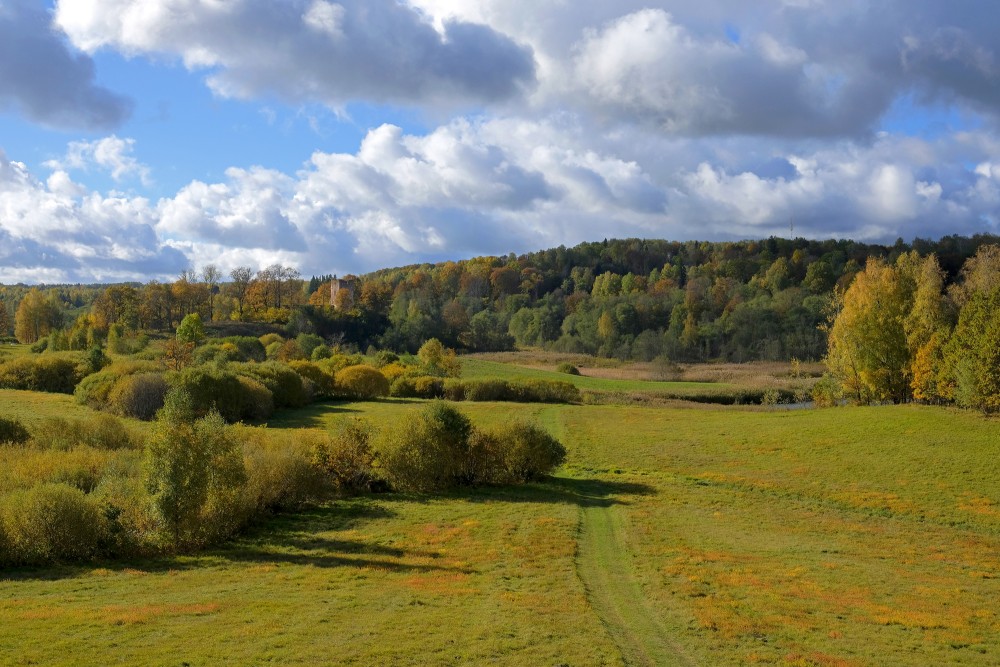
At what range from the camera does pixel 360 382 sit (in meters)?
89.5

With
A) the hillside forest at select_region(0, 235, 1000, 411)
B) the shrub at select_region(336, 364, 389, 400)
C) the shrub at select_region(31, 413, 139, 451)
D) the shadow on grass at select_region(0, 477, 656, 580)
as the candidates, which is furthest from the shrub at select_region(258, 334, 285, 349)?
the shadow on grass at select_region(0, 477, 656, 580)

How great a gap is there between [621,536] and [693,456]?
2285 centimetres

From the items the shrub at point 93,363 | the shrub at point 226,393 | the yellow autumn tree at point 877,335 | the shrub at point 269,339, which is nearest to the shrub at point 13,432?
the shrub at point 226,393

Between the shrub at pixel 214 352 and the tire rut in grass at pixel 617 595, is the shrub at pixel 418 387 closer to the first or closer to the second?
the shrub at pixel 214 352

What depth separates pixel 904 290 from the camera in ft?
228

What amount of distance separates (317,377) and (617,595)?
70075 millimetres

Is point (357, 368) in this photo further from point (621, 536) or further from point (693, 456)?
point (621, 536)

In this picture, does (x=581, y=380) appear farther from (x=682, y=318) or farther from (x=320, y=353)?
(x=682, y=318)

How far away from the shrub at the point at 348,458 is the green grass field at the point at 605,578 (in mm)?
2363

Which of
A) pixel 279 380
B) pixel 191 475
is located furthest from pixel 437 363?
pixel 191 475

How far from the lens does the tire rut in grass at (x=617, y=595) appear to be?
1788 cm

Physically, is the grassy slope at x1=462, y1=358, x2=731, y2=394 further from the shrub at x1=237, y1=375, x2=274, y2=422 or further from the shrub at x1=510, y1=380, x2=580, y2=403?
the shrub at x1=237, y1=375, x2=274, y2=422

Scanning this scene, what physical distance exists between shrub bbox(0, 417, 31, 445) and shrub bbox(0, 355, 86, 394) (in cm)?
3710

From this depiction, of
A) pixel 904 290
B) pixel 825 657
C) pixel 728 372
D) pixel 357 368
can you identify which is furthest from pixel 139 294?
pixel 825 657
